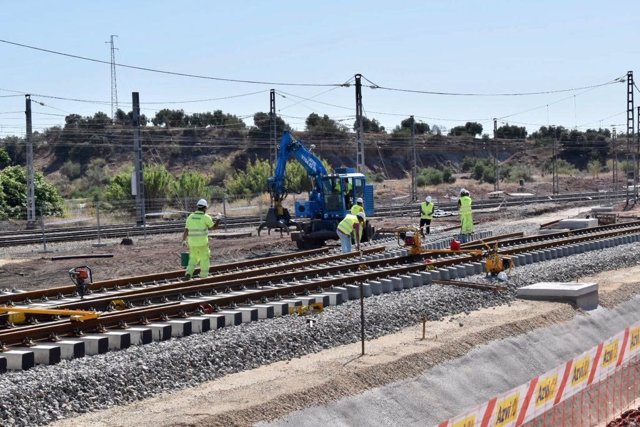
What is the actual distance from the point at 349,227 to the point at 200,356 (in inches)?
A: 488

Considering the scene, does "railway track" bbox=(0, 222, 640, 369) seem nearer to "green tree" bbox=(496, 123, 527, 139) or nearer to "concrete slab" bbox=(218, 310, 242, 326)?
"concrete slab" bbox=(218, 310, 242, 326)

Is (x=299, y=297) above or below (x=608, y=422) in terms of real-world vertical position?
above

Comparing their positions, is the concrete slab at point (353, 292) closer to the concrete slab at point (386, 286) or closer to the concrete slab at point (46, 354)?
the concrete slab at point (386, 286)

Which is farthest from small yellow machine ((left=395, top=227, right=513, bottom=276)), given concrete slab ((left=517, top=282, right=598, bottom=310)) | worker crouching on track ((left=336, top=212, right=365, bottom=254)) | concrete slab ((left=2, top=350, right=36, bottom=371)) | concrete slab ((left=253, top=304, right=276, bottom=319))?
concrete slab ((left=2, top=350, right=36, bottom=371))

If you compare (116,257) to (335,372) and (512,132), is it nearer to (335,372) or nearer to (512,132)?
(335,372)

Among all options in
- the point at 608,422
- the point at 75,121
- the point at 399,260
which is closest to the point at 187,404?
the point at 608,422

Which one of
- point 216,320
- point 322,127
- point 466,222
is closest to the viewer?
point 216,320

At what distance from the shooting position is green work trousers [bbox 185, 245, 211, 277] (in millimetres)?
18503

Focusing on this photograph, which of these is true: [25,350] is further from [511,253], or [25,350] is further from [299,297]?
[511,253]

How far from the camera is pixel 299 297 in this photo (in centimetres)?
1736

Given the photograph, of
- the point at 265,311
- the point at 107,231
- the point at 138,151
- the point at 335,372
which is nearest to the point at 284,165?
the point at 138,151

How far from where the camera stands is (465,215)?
93.9 ft

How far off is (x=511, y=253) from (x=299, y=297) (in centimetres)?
897

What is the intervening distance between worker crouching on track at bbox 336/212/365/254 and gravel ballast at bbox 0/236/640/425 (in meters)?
4.96
